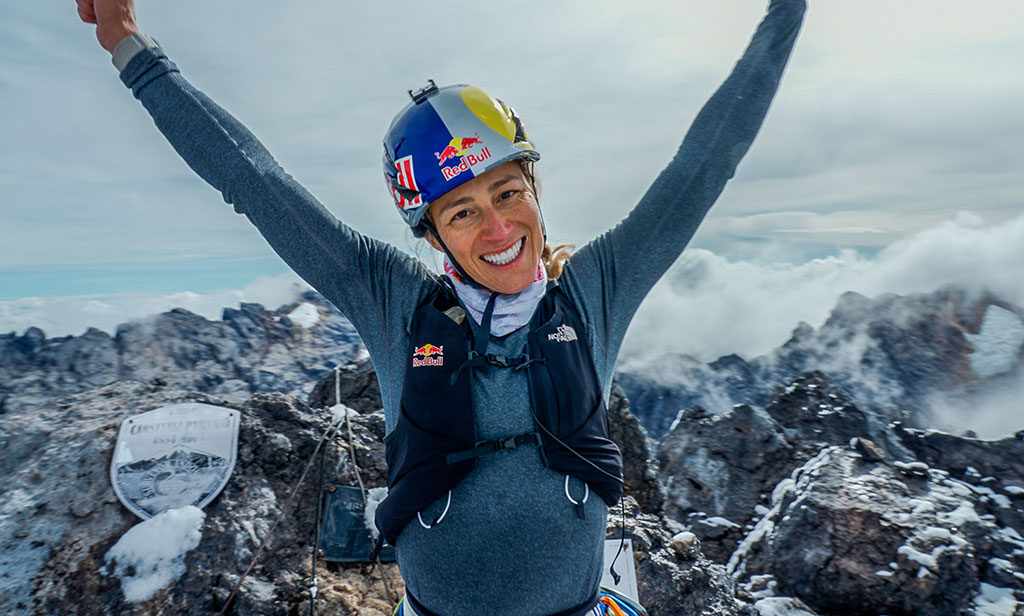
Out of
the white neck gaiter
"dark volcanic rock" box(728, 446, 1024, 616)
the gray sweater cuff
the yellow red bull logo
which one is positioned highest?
the gray sweater cuff

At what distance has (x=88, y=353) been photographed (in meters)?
48.8

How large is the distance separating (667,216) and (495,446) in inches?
52.0

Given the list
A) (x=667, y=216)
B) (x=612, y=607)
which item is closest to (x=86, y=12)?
(x=667, y=216)

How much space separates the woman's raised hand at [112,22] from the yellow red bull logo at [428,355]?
199 cm

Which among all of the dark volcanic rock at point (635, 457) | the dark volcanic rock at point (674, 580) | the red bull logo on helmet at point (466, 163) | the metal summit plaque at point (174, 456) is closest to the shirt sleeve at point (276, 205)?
the red bull logo on helmet at point (466, 163)

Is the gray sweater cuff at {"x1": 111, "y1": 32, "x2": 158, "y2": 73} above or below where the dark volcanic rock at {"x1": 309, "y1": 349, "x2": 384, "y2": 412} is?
above

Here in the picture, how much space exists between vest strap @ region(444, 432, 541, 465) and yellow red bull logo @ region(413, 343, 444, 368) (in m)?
0.37

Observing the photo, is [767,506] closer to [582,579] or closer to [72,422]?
[582,579]

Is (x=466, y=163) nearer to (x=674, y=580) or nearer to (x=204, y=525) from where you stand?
(x=204, y=525)

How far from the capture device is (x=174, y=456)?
177 inches

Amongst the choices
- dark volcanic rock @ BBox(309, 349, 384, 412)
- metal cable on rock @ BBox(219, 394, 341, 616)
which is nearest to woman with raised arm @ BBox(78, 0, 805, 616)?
metal cable on rock @ BBox(219, 394, 341, 616)

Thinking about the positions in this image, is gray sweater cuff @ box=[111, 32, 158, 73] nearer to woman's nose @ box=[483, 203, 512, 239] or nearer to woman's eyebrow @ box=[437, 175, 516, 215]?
woman's eyebrow @ box=[437, 175, 516, 215]

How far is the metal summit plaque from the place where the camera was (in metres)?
4.26

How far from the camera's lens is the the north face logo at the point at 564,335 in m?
2.54
